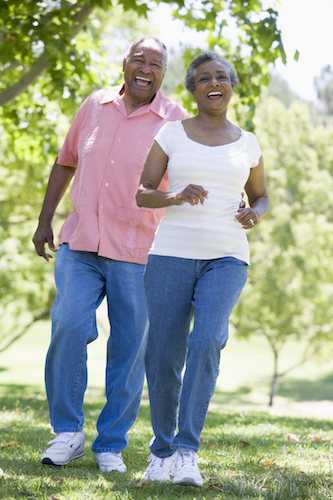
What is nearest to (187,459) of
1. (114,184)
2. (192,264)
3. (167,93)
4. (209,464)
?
(209,464)

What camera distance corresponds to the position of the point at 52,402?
3.44 meters

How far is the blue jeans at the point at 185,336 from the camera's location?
2855mm

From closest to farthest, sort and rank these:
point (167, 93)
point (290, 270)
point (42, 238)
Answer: point (42, 238)
point (167, 93)
point (290, 270)

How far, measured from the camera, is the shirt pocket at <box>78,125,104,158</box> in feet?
12.0

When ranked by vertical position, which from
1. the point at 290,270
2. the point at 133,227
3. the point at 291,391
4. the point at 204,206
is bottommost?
the point at 291,391

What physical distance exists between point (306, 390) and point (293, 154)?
10970 mm

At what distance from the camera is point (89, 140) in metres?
3.69

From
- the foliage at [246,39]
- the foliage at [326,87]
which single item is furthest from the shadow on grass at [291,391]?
the foliage at [326,87]

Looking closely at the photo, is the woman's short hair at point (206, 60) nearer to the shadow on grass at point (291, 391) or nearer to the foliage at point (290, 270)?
the foliage at point (290, 270)

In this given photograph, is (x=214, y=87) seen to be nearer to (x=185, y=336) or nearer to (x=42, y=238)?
(x=185, y=336)

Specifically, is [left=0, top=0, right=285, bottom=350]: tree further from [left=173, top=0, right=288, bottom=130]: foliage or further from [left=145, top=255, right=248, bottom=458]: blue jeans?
[left=145, top=255, right=248, bottom=458]: blue jeans

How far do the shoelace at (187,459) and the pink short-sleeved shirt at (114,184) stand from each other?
1.19 meters

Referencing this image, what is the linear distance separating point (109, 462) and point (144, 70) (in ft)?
7.53

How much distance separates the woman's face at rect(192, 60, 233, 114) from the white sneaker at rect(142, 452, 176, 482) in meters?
1.80
